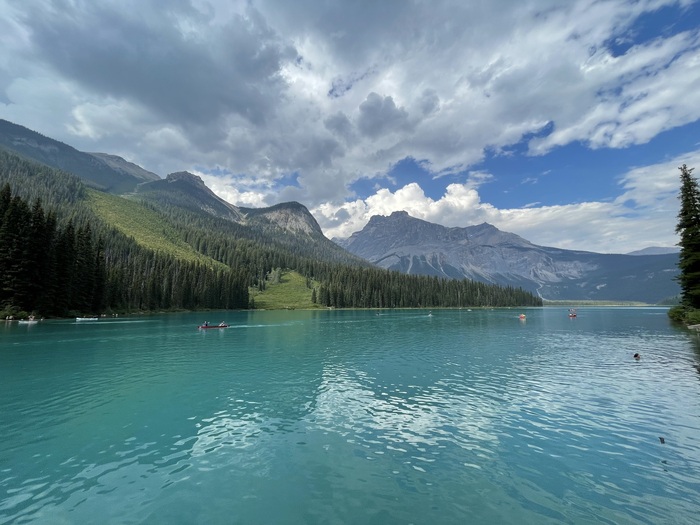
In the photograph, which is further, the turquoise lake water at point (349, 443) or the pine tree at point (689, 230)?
the pine tree at point (689, 230)

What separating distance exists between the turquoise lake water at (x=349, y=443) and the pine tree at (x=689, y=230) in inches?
1467

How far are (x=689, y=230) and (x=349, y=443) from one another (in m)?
88.4

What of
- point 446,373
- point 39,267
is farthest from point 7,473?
point 39,267

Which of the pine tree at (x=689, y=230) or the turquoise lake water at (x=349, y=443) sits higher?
the pine tree at (x=689, y=230)

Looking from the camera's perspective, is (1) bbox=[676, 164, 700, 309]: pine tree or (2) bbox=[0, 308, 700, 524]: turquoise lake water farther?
(1) bbox=[676, 164, 700, 309]: pine tree

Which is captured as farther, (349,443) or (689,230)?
(689,230)

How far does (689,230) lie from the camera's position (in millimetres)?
72562

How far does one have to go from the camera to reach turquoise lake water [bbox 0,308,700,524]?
1481 centimetres

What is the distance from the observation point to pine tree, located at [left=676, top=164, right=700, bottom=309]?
233 feet

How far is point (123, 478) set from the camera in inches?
681

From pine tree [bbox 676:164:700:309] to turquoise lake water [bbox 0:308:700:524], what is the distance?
122 ft

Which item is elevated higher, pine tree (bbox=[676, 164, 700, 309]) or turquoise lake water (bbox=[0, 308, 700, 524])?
pine tree (bbox=[676, 164, 700, 309])

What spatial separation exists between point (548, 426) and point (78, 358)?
193ft

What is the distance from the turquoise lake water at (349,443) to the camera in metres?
14.8
